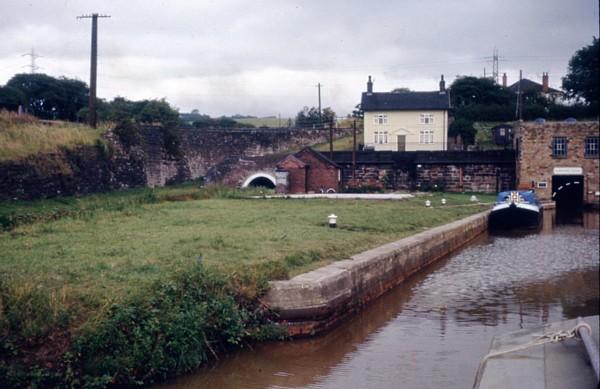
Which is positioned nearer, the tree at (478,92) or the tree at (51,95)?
the tree at (51,95)

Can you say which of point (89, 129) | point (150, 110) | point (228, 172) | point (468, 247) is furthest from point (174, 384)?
point (150, 110)

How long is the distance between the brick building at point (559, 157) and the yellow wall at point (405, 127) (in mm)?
16803

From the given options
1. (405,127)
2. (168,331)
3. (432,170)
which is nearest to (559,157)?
(432,170)

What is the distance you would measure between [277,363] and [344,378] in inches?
30.9

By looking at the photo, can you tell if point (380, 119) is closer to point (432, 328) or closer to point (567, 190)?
point (567, 190)

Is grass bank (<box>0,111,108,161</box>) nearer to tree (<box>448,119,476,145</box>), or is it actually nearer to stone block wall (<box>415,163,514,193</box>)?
stone block wall (<box>415,163,514,193</box>)

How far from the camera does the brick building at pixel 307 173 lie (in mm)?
35969

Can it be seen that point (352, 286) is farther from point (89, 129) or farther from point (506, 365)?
point (89, 129)

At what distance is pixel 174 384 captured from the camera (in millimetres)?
6801

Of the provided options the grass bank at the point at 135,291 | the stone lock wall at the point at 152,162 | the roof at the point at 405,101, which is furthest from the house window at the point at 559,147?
the grass bank at the point at 135,291

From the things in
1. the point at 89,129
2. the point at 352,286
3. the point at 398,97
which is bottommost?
the point at 352,286

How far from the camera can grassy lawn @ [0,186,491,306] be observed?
799 centimetres

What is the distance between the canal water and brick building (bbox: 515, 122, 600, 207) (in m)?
20.4

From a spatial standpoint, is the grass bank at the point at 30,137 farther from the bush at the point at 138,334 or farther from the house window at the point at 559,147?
the house window at the point at 559,147
